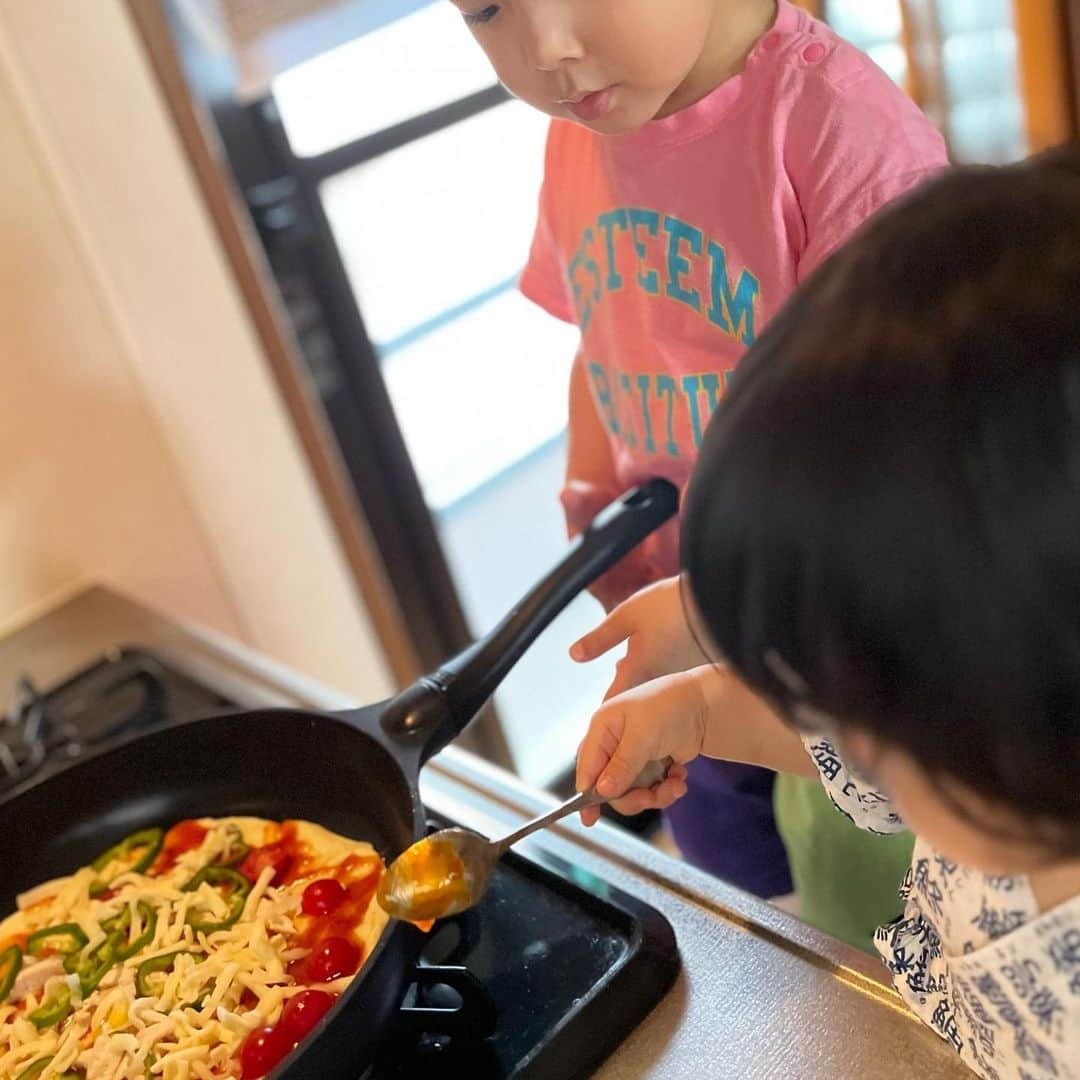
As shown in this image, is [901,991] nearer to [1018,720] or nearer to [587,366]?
[1018,720]

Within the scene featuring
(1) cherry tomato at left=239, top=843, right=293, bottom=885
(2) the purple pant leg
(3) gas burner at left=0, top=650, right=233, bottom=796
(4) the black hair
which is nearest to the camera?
(4) the black hair

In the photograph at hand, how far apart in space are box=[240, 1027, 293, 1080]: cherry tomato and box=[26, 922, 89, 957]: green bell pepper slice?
0.19 m

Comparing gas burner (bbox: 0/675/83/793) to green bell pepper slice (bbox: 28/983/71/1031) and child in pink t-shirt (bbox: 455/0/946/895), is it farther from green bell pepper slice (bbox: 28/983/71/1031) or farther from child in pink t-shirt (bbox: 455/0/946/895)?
child in pink t-shirt (bbox: 455/0/946/895)

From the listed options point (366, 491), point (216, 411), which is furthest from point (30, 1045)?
point (366, 491)

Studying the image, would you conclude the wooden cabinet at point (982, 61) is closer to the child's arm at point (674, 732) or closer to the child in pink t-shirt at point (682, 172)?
the child in pink t-shirt at point (682, 172)

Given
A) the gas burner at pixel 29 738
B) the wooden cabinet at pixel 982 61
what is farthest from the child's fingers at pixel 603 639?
the wooden cabinet at pixel 982 61

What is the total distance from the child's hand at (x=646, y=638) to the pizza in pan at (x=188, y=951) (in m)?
0.20

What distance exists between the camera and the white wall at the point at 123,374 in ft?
4.44

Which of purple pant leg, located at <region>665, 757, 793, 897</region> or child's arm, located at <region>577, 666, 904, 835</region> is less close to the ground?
child's arm, located at <region>577, 666, 904, 835</region>

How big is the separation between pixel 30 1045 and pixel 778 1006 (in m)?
0.44

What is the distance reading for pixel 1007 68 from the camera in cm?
117

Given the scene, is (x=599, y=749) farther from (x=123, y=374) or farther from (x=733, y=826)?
(x=123, y=374)

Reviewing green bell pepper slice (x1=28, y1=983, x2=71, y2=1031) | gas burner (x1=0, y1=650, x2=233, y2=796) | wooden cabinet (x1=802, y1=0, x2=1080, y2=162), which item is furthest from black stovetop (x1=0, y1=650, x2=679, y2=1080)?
wooden cabinet (x1=802, y1=0, x2=1080, y2=162)

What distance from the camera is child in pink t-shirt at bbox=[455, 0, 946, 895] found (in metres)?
0.69
